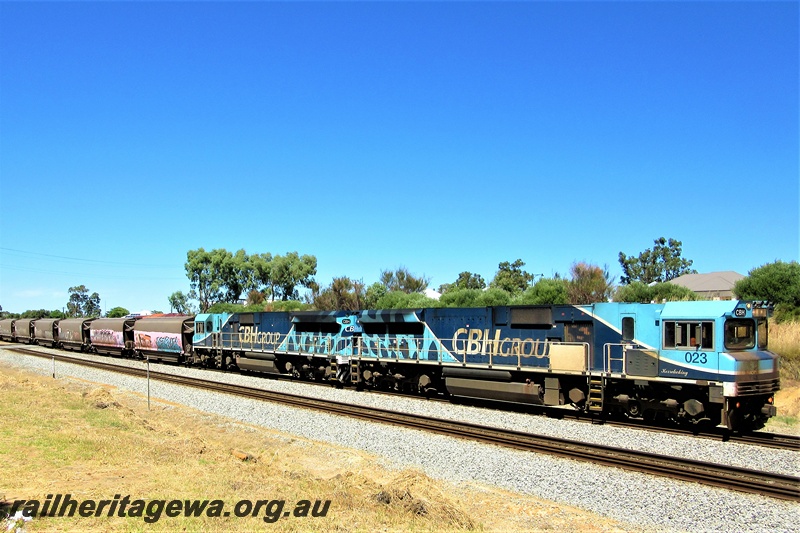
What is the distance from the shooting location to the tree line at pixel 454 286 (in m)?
37.4

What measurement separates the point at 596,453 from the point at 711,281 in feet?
189

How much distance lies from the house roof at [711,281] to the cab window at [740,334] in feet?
159

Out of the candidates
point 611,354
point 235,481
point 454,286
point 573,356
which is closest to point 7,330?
point 454,286

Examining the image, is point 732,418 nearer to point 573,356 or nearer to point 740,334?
point 740,334

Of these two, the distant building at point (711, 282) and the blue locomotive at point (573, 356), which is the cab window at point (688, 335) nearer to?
the blue locomotive at point (573, 356)

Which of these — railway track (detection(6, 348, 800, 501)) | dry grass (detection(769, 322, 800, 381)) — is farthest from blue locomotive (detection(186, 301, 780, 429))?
dry grass (detection(769, 322, 800, 381))

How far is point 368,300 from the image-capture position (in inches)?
2410

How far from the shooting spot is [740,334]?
1445cm

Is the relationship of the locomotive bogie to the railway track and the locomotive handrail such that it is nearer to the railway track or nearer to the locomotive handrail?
the railway track

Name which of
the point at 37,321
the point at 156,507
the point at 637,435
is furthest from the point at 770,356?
the point at 37,321

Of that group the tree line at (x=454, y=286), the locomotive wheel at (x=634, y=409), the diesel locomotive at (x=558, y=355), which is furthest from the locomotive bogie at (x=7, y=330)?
the locomotive wheel at (x=634, y=409)

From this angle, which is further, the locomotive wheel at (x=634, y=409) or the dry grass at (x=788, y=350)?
the dry grass at (x=788, y=350)

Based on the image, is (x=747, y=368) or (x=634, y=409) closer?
(x=747, y=368)

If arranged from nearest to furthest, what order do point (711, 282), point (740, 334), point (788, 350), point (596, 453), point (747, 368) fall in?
point (596, 453), point (747, 368), point (740, 334), point (788, 350), point (711, 282)
